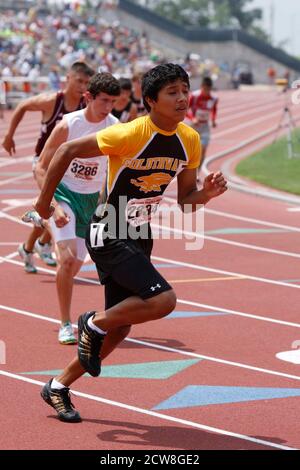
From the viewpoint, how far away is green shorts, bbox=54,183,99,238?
30.7ft

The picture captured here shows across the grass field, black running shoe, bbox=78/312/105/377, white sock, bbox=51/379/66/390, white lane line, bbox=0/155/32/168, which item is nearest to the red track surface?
white sock, bbox=51/379/66/390

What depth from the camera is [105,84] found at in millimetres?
8570

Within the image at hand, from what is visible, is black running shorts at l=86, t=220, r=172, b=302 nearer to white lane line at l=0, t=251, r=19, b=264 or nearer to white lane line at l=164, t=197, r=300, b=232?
white lane line at l=0, t=251, r=19, b=264

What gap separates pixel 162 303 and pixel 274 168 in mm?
18319

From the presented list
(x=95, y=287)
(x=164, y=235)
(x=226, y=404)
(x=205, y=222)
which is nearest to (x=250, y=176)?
(x=205, y=222)

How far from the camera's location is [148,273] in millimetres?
6457

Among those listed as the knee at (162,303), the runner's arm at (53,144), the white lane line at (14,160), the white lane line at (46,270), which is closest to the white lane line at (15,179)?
the white lane line at (14,160)

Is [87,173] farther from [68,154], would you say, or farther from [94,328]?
[94,328]

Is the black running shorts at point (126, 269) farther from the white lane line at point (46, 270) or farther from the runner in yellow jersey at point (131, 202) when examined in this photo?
the white lane line at point (46, 270)

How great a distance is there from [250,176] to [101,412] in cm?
1630

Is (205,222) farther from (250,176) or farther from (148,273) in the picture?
(148,273)

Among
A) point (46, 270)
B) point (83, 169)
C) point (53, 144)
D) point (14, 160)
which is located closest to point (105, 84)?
point (53, 144)

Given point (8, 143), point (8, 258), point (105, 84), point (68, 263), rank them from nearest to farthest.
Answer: point (105, 84)
point (68, 263)
point (8, 143)
point (8, 258)

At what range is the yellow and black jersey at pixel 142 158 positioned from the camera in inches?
254
